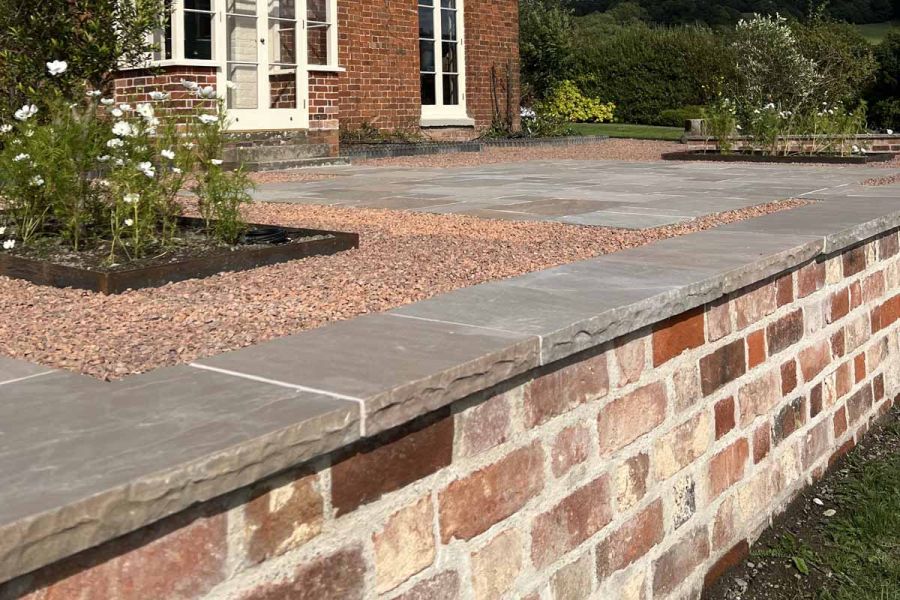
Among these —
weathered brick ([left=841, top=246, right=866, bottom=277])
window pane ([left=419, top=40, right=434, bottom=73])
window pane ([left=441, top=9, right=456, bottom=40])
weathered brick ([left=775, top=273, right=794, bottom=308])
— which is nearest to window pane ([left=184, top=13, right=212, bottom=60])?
window pane ([left=419, top=40, right=434, bottom=73])

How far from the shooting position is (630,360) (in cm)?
275

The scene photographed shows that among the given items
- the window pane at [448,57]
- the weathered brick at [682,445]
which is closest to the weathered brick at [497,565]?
the weathered brick at [682,445]

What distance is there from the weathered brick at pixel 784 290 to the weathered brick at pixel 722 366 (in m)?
0.33

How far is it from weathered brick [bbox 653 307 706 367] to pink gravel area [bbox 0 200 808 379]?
69cm

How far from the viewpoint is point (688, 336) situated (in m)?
3.03

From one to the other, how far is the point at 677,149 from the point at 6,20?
35.2ft

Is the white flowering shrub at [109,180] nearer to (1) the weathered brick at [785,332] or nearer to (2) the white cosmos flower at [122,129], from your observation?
(2) the white cosmos flower at [122,129]

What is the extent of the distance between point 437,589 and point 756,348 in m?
1.78

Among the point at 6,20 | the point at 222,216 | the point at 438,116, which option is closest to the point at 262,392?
the point at 222,216

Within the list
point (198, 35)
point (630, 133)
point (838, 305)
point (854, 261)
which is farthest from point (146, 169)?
point (630, 133)

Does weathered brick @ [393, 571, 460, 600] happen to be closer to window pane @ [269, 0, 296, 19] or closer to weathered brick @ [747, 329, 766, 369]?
weathered brick @ [747, 329, 766, 369]

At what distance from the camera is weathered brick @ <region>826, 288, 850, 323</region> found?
13.3ft

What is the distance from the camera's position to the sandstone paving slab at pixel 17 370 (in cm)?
210

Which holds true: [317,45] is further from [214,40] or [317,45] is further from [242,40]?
[214,40]
